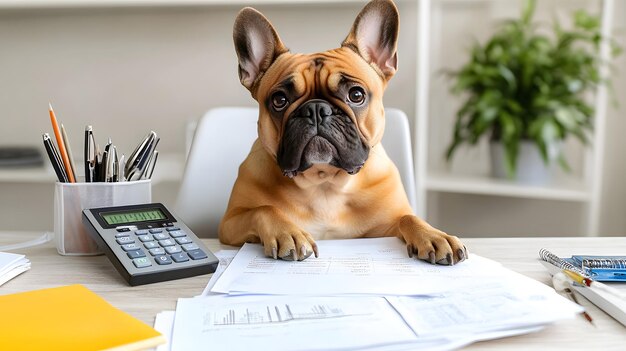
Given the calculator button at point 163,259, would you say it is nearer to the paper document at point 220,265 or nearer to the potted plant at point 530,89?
the paper document at point 220,265

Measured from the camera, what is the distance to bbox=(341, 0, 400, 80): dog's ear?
39.3 inches

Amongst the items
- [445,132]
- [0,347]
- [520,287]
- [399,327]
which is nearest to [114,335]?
[0,347]

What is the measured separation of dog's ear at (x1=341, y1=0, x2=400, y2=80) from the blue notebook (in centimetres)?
47

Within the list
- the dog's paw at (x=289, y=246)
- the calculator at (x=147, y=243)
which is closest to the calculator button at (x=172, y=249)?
the calculator at (x=147, y=243)

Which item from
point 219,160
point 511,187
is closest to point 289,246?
point 219,160

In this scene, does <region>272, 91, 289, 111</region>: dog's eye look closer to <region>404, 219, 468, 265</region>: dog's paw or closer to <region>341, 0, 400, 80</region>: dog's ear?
<region>341, 0, 400, 80</region>: dog's ear

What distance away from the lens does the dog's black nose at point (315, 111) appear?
0.93 metres

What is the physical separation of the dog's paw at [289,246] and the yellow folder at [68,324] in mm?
254

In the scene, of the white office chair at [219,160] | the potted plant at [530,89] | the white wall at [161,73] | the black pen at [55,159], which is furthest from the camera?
the white wall at [161,73]

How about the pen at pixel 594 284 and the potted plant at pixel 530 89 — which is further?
the potted plant at pixel 530 89

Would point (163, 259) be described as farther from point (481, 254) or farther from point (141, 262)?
point (481, 254)

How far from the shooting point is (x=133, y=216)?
2.86ft

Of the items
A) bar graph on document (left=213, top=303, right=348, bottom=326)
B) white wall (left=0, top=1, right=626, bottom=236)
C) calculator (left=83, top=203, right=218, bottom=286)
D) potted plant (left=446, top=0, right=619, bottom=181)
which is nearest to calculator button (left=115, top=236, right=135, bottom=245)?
calculator (left=83, top=203, right=218, bottom=286)

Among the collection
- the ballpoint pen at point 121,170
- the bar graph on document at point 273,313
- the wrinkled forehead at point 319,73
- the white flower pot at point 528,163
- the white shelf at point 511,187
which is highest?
the wrinkled forehead at point 319,73
